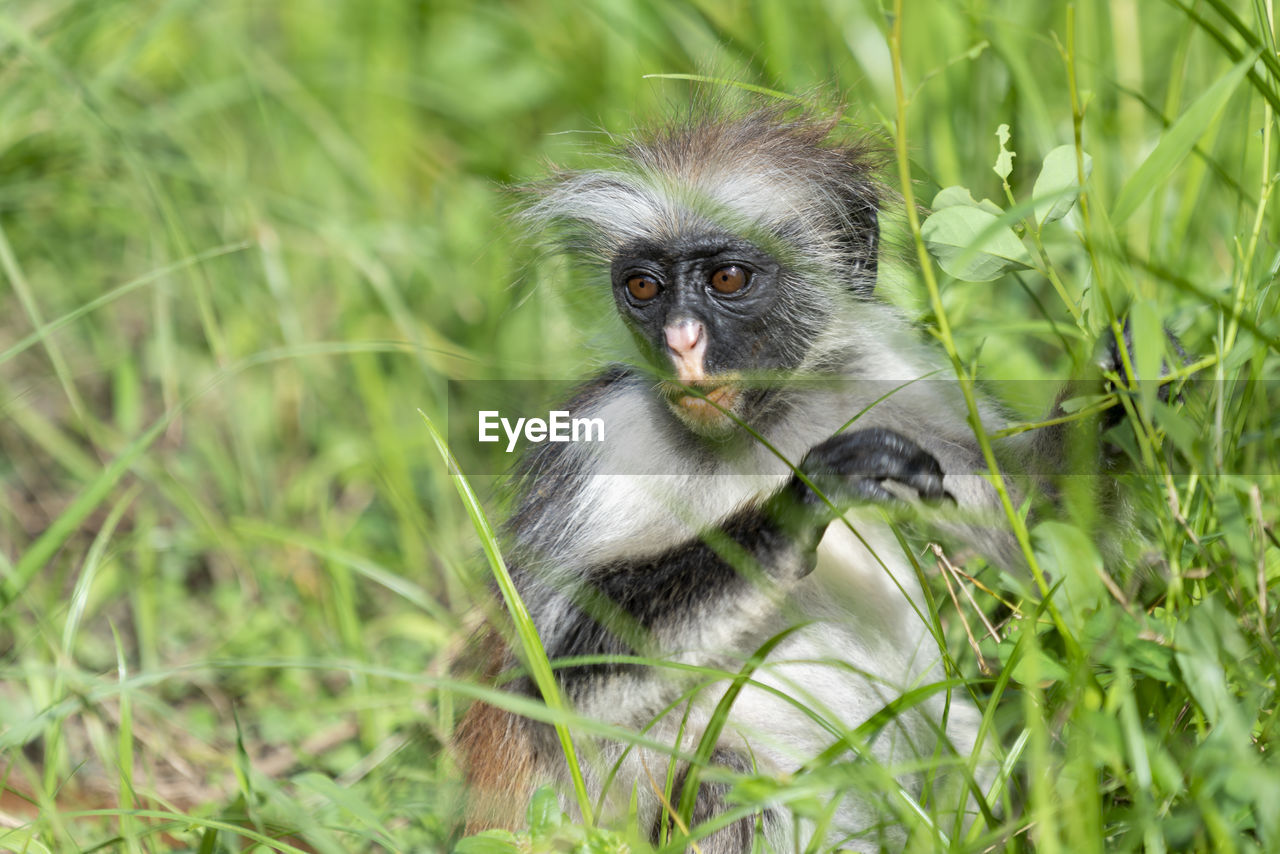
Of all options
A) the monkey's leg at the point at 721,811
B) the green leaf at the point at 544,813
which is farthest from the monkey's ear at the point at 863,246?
the green leaf at the point at 544,813

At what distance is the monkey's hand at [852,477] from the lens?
2.44 m

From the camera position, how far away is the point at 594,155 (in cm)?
363

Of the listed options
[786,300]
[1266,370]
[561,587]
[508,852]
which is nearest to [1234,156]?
[1266,370]

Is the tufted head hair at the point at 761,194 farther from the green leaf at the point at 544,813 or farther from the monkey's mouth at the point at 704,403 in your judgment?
the green leaf at the point at 544,813

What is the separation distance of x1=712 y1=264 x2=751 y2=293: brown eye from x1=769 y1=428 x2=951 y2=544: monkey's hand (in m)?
0.66

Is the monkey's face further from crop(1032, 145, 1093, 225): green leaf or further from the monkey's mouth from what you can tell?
crop(1032, 145, 1093, 225): green leaf

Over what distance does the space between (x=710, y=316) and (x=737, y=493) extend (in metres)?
0.46

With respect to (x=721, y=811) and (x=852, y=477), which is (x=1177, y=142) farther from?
(x=721, y=811)

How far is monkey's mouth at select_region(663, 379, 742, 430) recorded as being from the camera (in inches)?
111

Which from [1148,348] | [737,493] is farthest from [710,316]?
[1148,348]

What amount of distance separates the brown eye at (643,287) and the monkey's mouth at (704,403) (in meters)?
0.33

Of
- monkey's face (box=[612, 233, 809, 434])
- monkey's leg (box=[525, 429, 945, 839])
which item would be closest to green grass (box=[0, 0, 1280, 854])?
monkey's leg (box=[525, 429, 945, 839])

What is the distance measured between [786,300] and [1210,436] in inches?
44.7

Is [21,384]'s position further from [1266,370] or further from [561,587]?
[1266,370]
